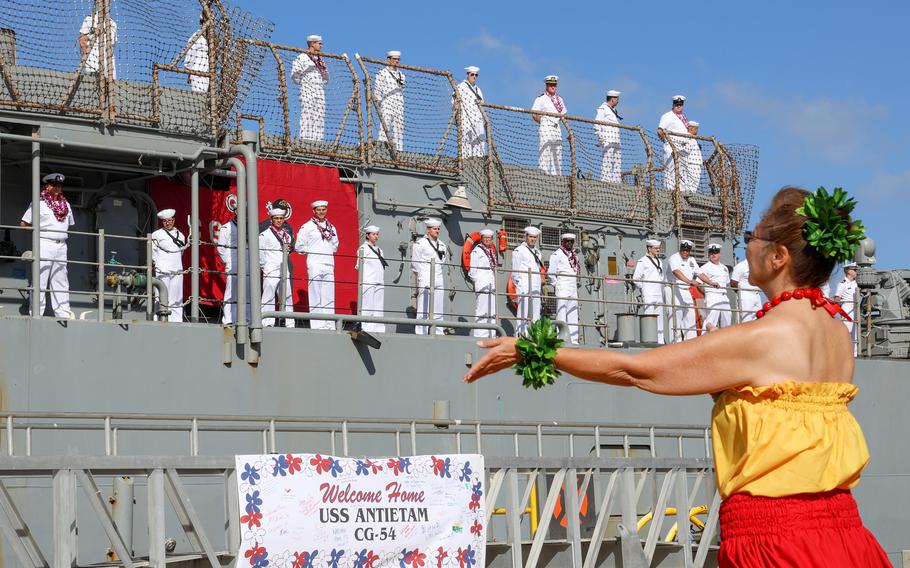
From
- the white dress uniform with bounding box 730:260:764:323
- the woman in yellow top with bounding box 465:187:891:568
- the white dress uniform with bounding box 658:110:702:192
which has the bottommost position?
the woman in yellow top with bounding box 465:187:891:568

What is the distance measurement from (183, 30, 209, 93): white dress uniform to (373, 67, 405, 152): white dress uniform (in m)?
2.70

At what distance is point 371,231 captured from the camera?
1501cm

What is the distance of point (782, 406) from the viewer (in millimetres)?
3516

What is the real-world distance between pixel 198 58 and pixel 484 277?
4649 millimetres

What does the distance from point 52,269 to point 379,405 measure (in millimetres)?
3671

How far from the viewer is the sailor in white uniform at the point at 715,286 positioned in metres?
18.4

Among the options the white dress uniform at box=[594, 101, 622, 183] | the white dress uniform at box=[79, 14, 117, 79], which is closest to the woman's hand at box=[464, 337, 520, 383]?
the white dress uniform at box=[79, 14, 117, 79]

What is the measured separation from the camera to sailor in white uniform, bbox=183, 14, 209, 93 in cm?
1359

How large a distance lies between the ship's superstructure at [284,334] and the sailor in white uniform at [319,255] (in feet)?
A: 1.50

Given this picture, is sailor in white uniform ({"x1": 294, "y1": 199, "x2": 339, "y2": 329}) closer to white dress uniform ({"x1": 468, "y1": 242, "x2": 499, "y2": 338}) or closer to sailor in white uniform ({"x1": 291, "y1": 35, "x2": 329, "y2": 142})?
sailor in white uniform ({"x1": 291, "y1": 35, "x2": 329, "y2": 142})

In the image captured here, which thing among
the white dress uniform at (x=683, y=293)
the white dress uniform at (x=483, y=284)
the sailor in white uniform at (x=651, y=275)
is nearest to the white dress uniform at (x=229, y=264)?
the white dress uniform at (x=483, y=284)

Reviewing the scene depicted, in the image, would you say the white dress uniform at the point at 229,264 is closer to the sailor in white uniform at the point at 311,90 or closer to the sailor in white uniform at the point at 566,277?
the sailor in white uniform at the point at 311,90

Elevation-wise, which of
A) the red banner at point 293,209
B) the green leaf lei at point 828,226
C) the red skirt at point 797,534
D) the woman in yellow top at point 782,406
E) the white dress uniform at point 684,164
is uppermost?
the white dress uniform at point 684,164

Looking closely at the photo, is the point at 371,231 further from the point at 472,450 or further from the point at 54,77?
the point at 54,77
